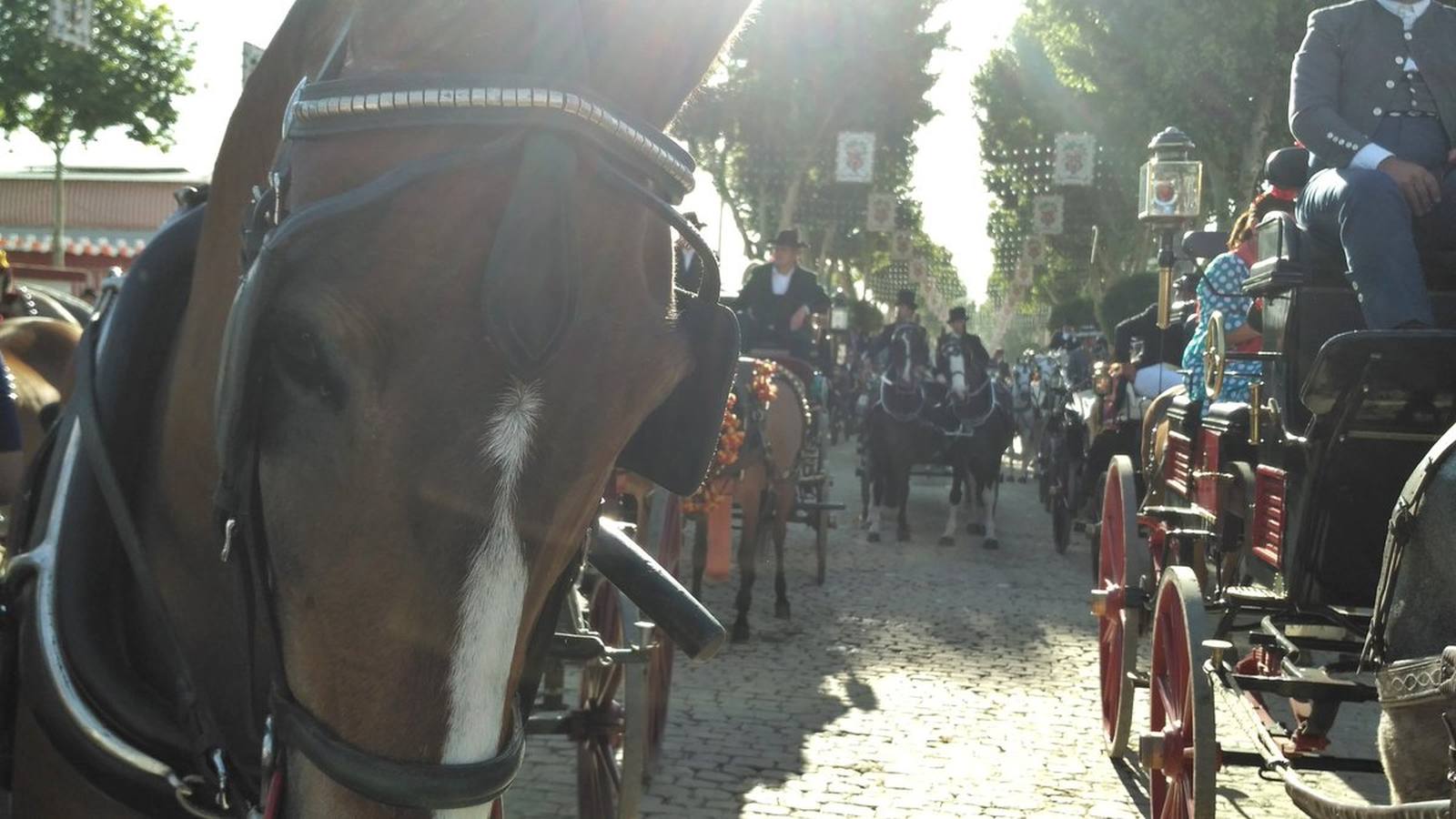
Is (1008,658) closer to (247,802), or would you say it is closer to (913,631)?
(913,631)

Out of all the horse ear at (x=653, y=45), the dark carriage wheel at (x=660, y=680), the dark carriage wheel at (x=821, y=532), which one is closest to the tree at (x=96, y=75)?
the dark carriage wheel at (x=821, y=532)

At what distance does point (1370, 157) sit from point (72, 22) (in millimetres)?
15965


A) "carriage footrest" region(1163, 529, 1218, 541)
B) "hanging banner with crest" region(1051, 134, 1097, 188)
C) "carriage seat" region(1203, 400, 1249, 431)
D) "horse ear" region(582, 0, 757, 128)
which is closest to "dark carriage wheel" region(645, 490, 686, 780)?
"carriage footrest" region(1163, 529, 1218, 541)

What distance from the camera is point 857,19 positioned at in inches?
1401

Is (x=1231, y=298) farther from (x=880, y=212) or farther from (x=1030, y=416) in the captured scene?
(x=880, y=212)

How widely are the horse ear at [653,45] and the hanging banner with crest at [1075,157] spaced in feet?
110

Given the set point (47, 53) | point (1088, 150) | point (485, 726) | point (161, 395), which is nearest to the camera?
point (485, 726)

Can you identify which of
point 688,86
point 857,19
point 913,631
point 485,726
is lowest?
point 913,631

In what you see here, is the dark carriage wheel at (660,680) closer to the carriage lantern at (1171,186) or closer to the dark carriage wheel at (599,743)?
the dark carriage wheel at (599,743)

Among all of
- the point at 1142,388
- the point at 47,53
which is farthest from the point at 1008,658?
the point at 47,53

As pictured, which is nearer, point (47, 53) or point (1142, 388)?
point (1142, 388)

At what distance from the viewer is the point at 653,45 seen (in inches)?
64.7

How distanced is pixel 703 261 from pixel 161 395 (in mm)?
841

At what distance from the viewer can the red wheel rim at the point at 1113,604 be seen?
6020mm
